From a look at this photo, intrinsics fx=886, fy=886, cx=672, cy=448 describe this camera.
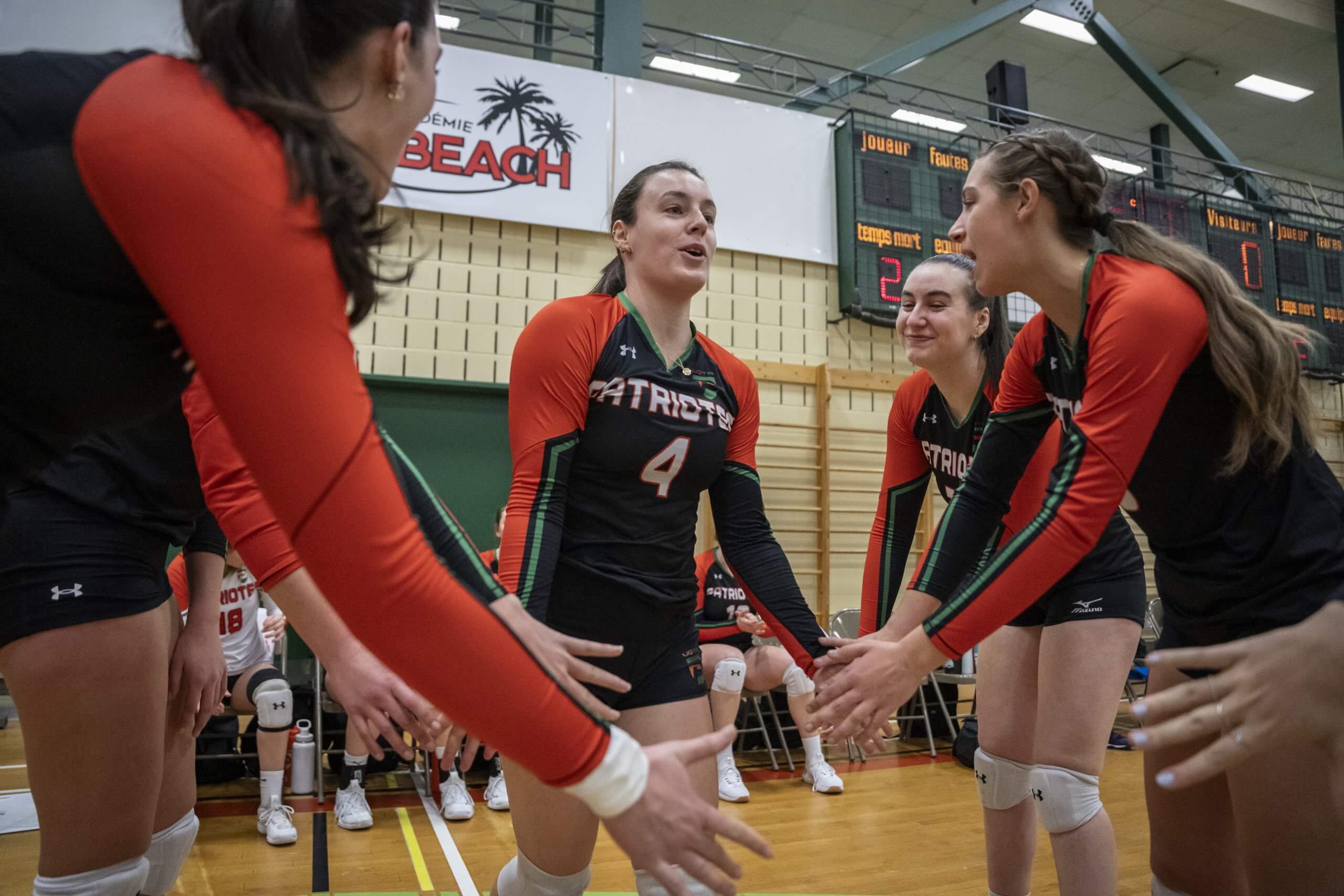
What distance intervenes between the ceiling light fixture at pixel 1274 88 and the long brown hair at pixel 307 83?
43.9ft

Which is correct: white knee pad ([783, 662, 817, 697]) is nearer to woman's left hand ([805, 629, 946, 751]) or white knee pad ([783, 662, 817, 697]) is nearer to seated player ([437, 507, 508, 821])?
seated player ([437, 507, 508, 821])

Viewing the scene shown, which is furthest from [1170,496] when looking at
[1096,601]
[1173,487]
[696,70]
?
[696,70]

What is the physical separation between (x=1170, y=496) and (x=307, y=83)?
1586 millimetres

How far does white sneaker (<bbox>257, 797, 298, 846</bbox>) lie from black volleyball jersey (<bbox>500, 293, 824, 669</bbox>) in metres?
2.55

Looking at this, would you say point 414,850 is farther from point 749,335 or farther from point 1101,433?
point 749,335

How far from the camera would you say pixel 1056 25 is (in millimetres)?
9734

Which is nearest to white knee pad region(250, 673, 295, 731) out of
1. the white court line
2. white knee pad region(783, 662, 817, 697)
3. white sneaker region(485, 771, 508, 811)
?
the white court line

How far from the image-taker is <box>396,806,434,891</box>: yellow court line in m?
3.27

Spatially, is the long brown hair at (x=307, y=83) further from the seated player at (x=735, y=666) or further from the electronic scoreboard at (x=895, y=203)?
the electronic scoreboard at (x=895, y=203)

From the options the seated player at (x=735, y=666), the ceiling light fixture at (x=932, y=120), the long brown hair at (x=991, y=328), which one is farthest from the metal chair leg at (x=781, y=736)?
the ceiling light fixture at (x=932, y=120)

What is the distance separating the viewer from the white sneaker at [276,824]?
373 centimetres

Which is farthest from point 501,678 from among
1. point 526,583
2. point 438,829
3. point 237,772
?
point 237,772

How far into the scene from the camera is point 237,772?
15.8ft

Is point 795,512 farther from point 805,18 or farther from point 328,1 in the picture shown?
point 328,1
